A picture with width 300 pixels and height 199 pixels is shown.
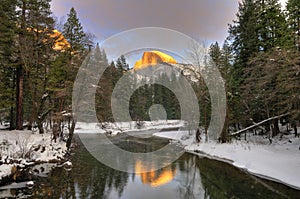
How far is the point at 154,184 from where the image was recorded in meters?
11.6

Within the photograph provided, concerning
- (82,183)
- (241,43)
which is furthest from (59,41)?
(241,43)

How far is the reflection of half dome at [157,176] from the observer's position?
12.0m

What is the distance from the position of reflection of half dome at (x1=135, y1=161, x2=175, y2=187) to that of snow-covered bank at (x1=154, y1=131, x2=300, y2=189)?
4394 millimetres

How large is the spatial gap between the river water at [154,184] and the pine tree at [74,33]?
11.3 meters

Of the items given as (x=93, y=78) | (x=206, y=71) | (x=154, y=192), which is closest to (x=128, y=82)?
(x=206, y=71)

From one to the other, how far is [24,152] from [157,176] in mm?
7651

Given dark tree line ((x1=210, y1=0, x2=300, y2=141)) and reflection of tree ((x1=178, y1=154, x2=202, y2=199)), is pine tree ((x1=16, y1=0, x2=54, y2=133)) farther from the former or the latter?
dark tree line ((x1=210, y1=0, x2=300, y2=141))

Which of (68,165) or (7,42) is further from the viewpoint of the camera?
(7,42)

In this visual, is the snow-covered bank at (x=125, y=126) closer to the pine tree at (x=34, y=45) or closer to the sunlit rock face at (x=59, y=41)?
the pine tree at (x=34, y=45)

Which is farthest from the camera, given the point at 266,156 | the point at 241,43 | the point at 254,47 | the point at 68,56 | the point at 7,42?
the point at 241,43

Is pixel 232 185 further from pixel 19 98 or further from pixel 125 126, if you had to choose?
pixel 125 126

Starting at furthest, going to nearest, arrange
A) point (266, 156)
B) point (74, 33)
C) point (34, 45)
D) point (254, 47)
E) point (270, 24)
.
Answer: point (74, 33) → point (254, 47) → point (270, 24) → point (34, 45) → point (266, 156)

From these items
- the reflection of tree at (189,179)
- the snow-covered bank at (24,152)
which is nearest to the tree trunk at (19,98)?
the snow-covered bank at (24,152)

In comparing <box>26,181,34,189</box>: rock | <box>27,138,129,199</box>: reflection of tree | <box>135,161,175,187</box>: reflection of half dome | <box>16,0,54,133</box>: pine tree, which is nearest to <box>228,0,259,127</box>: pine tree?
<box>135,161,175,187</box>: reflection of half dome
